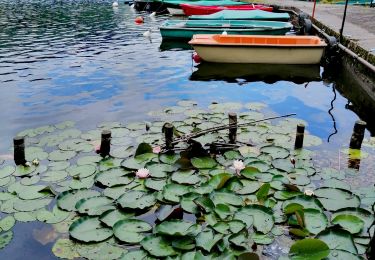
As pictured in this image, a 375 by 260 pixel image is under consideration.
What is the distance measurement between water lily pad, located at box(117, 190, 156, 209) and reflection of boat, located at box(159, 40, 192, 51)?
11104mm

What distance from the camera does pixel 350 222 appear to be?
3.97 m

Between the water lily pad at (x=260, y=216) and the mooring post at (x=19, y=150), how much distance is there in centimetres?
328

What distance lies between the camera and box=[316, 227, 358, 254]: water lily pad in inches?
139

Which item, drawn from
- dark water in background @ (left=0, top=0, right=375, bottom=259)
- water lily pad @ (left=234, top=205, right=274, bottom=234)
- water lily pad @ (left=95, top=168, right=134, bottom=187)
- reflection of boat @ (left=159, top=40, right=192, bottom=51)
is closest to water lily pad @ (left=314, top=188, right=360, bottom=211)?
water lily pad @ (left=234, top=205, right=274, bottom=234)

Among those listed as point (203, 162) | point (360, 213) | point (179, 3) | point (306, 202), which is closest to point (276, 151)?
point (203, 162)

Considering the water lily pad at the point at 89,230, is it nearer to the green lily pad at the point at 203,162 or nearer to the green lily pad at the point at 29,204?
the green lily pad at the point at 29,204

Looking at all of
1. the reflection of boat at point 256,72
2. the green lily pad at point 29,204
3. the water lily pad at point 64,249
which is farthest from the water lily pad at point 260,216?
the reflection of boat at point 256,72

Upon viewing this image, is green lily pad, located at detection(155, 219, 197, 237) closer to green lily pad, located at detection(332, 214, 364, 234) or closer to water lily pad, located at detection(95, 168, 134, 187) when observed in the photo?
water lily pad, located at detection(95, 168, 134, 187)

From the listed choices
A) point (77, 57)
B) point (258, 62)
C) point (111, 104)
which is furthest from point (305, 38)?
point (77, 57)

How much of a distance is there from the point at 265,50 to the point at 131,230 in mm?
8606

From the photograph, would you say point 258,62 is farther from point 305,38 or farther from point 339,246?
point 339,246

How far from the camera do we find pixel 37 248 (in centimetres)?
395

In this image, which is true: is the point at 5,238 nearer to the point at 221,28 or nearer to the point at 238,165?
the point at 238,165

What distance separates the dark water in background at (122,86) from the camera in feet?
25.2
